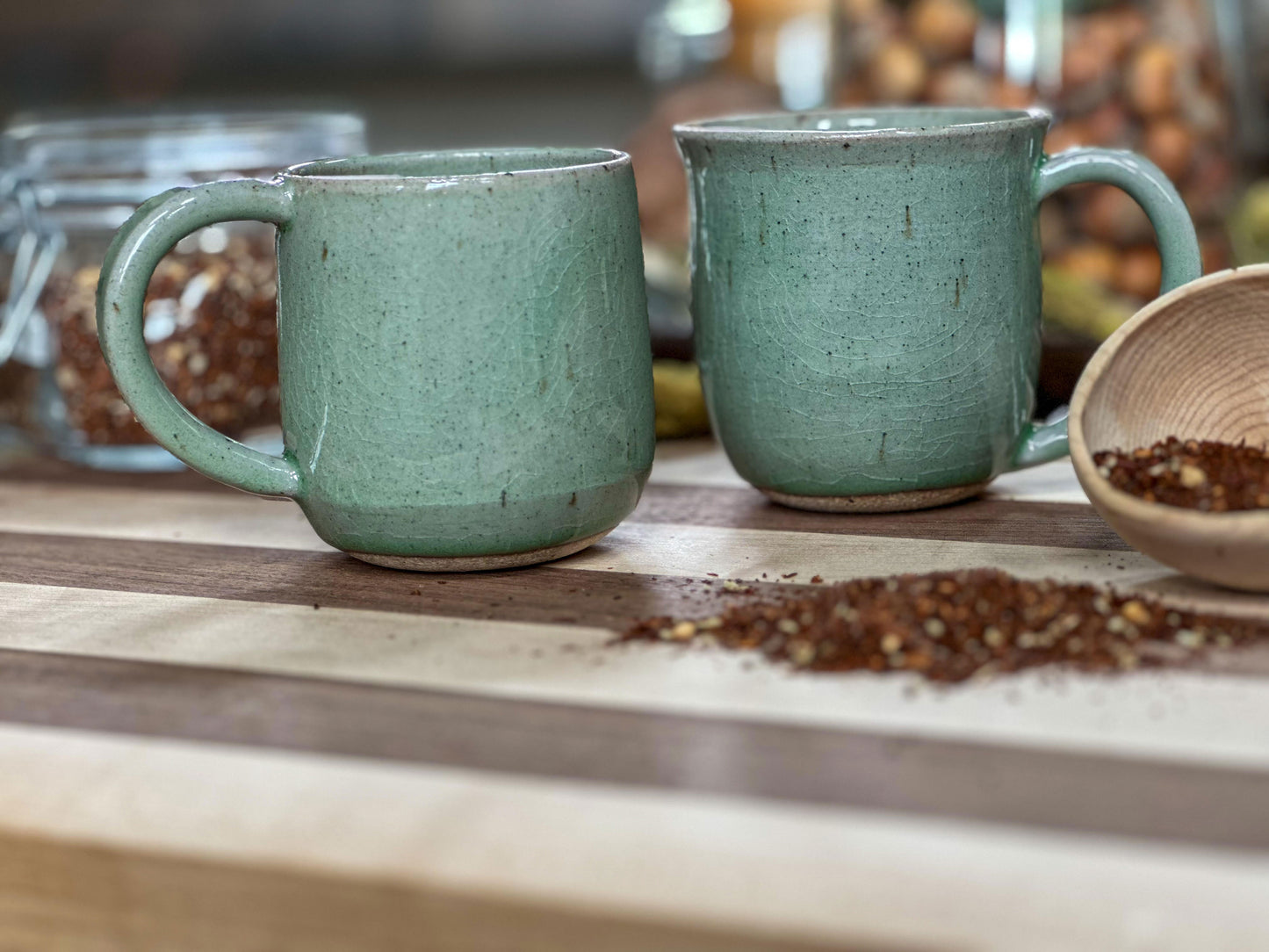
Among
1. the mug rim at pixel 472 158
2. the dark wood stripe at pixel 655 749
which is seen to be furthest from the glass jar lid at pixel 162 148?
the dark wood stripe at pixel 655 749

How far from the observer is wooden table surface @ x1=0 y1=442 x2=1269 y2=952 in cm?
46

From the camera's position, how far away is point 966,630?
2.04ft

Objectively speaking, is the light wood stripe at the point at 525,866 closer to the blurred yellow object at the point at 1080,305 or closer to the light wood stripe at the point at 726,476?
the light wood stripe at the point at 726,476

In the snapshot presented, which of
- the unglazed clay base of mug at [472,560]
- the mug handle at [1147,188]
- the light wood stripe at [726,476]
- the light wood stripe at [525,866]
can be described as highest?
the mug handle at [1147,188]

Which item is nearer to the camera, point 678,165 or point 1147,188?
point 1147,188

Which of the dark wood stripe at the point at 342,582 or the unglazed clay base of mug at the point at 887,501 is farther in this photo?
the unglazed clay base of mug at the point at 887,501

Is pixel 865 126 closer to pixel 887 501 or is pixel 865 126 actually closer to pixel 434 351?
pixel 887 501

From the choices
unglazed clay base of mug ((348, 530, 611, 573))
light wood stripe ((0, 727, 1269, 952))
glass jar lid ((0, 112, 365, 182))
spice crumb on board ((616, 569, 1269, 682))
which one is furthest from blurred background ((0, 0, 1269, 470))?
light wood stripe ((0, 727, 1269, 952))

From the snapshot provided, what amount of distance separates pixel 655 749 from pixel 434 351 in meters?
0.25

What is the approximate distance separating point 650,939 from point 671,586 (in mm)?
289

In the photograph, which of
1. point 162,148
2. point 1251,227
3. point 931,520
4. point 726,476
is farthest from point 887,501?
point 1251,227

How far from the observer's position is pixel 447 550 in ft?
2.44

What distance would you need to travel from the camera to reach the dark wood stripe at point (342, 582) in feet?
2.32

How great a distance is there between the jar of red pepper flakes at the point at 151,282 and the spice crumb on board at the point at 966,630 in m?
0.45
